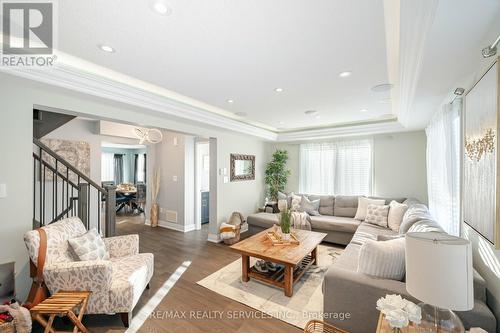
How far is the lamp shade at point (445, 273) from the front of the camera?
101 centimetres

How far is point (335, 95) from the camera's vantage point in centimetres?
296

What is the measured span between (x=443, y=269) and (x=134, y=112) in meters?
3.47

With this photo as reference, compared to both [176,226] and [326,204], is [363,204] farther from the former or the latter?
[176,226]

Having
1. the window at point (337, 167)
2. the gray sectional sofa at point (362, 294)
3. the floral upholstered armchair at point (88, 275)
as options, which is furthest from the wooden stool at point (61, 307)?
the window at point (337, 167)

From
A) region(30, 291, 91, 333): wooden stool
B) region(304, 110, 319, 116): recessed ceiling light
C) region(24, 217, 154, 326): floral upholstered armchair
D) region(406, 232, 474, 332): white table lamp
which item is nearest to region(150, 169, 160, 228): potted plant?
region(24, 217, 154, 326): floral upholstered armchair

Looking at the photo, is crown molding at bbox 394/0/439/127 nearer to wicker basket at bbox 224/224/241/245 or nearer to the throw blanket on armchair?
the throw blanket on armchair

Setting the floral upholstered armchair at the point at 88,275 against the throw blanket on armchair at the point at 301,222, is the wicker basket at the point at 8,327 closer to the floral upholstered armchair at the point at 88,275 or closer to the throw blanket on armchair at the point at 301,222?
the floral upholstered armchair at the point at 88,275

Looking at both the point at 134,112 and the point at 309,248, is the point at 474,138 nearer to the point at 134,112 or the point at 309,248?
the point at 309,248

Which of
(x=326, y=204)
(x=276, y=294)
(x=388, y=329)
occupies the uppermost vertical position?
(x=326, y=204)

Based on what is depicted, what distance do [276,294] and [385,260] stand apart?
4.40 ft

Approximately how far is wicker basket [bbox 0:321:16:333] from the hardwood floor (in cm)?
42

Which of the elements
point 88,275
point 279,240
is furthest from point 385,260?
point 88,275

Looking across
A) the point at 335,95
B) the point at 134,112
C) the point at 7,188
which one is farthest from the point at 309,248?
the point at 7,188

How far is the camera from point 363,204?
453 centimetres
